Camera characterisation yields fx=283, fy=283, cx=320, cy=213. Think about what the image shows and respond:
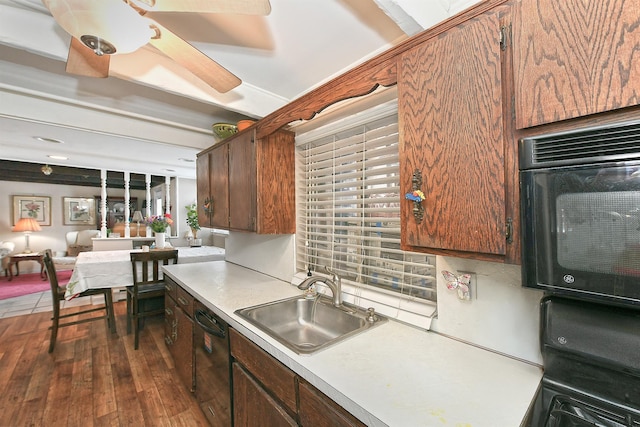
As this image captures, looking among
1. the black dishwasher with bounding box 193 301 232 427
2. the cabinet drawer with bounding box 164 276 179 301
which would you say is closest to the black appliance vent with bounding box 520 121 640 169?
the black dishwasher with bounding box 193 301 232 427

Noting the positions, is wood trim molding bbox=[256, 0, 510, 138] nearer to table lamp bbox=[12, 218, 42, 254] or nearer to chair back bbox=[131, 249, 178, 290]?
chair back bbox=[131, 249, 178, 290]

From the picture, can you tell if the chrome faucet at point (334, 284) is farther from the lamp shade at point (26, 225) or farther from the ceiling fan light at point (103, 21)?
the lamp shade at point (26, 225)

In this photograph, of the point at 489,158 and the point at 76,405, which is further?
the point at 76,405

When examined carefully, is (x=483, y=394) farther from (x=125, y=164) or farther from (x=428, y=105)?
(x=125, y=164)

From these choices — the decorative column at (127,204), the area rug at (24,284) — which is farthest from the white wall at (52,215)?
the decorative column at (127,204)

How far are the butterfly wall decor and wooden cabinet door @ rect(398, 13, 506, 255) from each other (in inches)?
12.1

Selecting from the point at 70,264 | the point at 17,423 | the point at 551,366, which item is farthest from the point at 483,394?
the point at 70,264

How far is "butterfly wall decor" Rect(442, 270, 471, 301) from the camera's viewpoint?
1.17 meters

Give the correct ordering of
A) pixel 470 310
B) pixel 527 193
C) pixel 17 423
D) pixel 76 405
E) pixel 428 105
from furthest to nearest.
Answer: pixel 76 405 < pixel 17 423 < pixel 470 310 < pixel 428 105 < pixel 527 193

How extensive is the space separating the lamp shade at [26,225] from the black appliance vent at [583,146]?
910 cm

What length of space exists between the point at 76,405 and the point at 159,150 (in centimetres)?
339

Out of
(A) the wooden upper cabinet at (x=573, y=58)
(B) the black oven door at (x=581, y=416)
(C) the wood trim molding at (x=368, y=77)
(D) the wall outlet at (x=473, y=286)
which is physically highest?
(C) the wood trim molding at (x=368, y=77)

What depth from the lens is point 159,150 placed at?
4.37 metres

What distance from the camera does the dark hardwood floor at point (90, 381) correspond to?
194 cm
